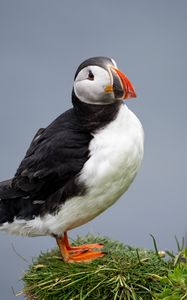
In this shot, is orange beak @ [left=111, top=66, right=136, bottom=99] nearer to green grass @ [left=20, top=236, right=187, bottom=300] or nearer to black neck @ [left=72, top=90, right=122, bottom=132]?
black neck @ [left=72, top=90, right=122, bottom=132]

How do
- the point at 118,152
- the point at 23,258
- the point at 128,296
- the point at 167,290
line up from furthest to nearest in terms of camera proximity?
1. the point at 23,258
2. the point at 118,152
3. the point at 128,296
4. the point at 167,290

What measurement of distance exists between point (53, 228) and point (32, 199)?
0.67 ft

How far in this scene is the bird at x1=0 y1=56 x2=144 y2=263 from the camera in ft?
12.7

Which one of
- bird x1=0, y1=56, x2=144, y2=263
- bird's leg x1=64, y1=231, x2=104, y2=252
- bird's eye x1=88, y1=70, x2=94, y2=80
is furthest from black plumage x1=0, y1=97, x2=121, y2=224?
bird's leg x1=64, y1=231, x2=104, y2=252

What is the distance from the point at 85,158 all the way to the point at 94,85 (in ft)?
1.24

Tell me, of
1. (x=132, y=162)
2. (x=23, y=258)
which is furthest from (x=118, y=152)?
(x=23, y=258)

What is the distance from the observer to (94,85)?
3863mm

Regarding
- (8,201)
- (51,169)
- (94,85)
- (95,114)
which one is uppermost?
(94,85)

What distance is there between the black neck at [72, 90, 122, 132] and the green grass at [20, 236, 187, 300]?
2.25ft

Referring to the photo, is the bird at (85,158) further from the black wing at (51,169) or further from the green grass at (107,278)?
the green grass at (107,278)

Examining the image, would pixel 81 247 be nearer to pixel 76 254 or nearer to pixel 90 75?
pixel 76 254

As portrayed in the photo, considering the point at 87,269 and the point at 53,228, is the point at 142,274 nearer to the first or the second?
the point at 87,269

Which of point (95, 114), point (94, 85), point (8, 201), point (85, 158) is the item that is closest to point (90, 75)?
point (94, 85)

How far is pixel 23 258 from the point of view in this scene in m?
4.31
